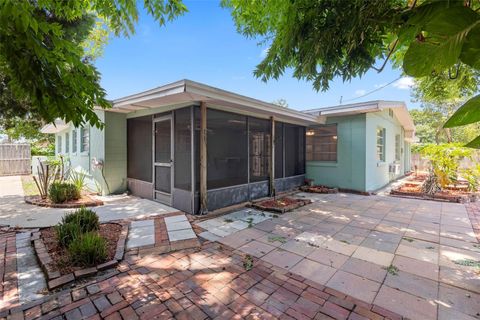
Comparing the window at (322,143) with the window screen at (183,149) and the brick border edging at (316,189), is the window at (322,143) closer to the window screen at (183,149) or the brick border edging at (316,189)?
A: the brick border edging at (316,189)

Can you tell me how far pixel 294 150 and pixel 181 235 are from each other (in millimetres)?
5649

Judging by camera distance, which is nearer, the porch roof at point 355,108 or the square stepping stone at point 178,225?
the square stepping stone at point 178,225

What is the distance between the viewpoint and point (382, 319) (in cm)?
206

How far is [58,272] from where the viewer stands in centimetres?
265

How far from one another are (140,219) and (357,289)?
12.8 ft

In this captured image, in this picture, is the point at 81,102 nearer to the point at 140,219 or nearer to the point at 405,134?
the point at 140,219

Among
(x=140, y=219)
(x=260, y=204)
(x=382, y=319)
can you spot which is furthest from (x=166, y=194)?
(x=382, y=319)

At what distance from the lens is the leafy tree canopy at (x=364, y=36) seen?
463 millimetres

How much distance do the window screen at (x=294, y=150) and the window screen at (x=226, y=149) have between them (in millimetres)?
2234

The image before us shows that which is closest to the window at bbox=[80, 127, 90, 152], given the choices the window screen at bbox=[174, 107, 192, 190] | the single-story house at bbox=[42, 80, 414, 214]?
the single-story house at bbox=[42, 80, 414, 214]

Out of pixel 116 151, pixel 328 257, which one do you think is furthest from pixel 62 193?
pixel 328 257

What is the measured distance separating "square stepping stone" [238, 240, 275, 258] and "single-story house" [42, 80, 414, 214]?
182cm

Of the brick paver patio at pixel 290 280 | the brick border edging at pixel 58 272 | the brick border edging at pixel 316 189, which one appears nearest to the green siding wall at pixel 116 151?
the brick paver patio at pixel 290 280

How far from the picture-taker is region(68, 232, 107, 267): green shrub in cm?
282
